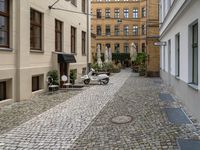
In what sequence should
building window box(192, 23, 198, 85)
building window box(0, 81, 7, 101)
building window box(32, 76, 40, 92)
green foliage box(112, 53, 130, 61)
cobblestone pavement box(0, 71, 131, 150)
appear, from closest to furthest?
cobblestone pavement box(0, 71, 131, 150) < building window box(192, 23, 198, 85) < building window box(0, 81, 7, 101) < building window box(32, 76, 40, 92) < green foliage box(112, 53, 130, 61)

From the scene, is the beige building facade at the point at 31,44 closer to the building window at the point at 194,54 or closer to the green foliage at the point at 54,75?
the green foliage at the point at 54,75

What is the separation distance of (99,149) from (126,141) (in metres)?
0.77

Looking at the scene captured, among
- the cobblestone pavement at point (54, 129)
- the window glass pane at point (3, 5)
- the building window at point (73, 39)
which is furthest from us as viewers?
the building window at point (73, 39)

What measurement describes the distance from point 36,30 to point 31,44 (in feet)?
2.90

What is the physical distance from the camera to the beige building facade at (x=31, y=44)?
11.9 meters

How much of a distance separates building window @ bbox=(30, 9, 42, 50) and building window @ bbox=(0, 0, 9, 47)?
2252 millimetres

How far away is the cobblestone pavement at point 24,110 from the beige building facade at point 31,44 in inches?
18.7

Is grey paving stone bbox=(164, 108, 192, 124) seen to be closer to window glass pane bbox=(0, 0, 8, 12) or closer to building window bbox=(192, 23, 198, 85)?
building window bbox=(192, 23, 198, 85)

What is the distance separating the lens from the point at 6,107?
11062 millimetres

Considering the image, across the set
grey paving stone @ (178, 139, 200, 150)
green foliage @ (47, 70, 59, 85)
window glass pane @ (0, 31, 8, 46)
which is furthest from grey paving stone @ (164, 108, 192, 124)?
green foliage @ (47, 70, 59, 85)

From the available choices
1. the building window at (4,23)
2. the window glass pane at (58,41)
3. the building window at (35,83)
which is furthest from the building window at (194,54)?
the window glass pane at (58,41)

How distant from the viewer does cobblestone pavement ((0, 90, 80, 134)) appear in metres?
8.47

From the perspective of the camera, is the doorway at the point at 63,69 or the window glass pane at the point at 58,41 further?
the doorway at the point at 63,69

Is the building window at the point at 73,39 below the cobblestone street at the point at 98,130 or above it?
above
